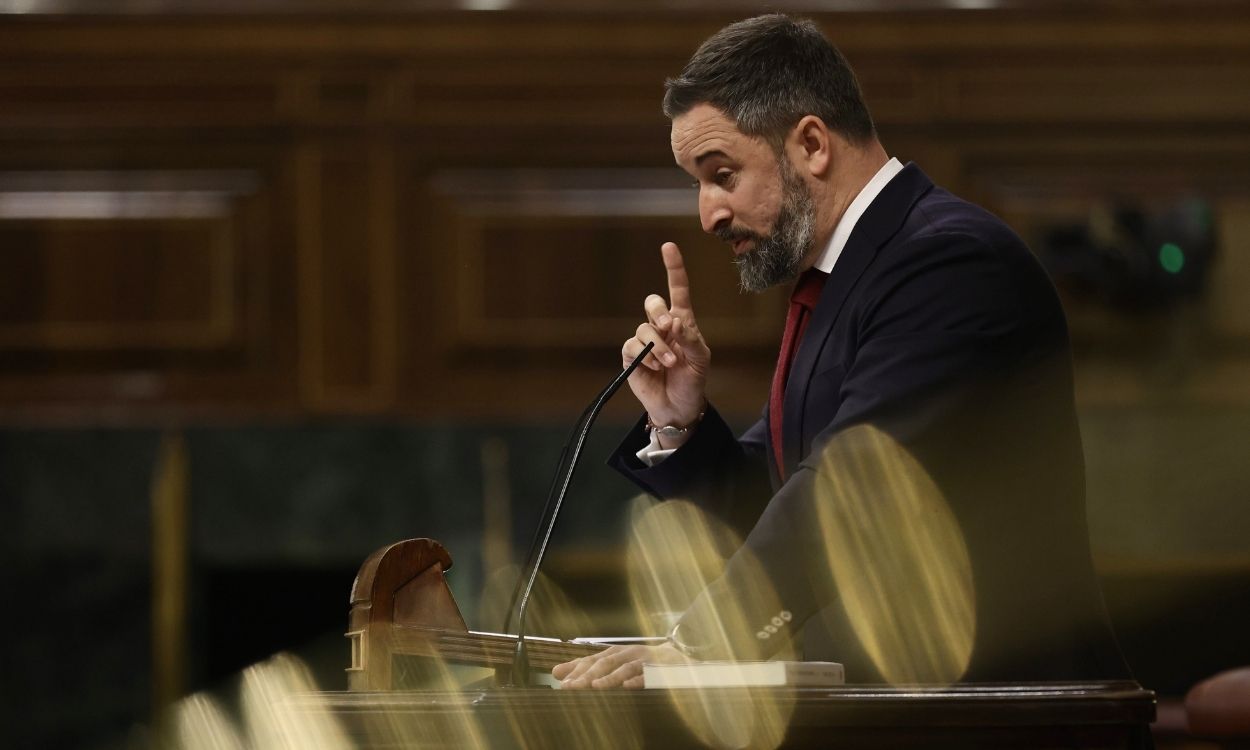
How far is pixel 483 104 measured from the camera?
415cm

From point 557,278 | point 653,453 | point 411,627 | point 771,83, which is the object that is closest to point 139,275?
point 557,278

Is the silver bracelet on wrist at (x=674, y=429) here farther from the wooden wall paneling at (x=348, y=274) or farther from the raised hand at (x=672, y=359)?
the wooden wall paneling at (x=348, y=274)

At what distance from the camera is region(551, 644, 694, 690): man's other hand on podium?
1377mm

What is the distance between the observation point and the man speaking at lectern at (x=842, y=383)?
1600 millimetres

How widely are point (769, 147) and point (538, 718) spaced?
1.02m

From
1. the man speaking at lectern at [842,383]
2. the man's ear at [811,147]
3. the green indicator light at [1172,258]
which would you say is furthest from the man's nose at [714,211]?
the green indicator light at [1172,258]

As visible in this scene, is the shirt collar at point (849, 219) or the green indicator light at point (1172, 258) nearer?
the shirt collar at point (849, 219)

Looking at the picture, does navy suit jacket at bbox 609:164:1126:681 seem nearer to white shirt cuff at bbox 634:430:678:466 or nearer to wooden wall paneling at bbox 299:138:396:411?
white shirt cuff at bbox 634:430:678:466

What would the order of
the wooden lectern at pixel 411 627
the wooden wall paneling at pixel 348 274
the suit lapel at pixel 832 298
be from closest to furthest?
the wooden lectern at pixel 411 627
the suit lapel at pixel 832 298
the wooden wall paneling at pixel 348 274

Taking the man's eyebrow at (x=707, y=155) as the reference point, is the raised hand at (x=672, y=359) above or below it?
below

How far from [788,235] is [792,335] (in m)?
0.12

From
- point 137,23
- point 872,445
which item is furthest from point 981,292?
point 137,23

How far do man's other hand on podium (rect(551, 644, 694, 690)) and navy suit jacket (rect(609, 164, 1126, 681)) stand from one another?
0.34 feet

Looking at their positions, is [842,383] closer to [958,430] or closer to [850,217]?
[958,430]
